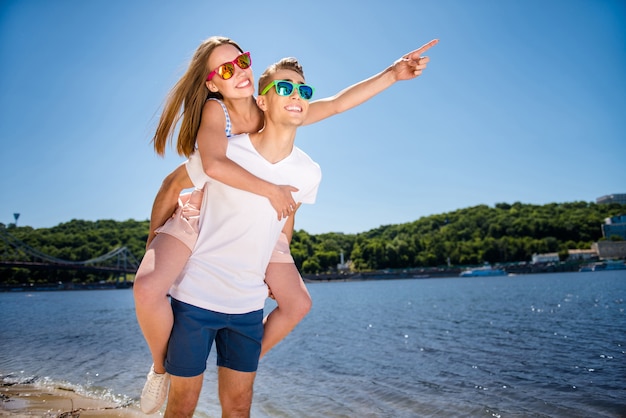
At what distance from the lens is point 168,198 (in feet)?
7.34

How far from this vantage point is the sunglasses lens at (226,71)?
216cm

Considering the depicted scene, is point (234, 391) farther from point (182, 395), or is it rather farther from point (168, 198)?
point (168, 198)

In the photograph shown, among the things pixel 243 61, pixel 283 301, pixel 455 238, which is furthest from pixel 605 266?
pixel 243 61

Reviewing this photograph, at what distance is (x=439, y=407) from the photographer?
19.8 feet

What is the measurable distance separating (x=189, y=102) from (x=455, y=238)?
11581cm

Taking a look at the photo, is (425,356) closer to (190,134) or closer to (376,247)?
(190,134)

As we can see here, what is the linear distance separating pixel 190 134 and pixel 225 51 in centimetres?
43

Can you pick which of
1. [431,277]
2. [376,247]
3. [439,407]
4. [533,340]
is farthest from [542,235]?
[439,407]

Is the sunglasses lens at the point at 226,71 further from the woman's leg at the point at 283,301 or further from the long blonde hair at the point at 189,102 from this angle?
the woman's leg at the point at 283,301

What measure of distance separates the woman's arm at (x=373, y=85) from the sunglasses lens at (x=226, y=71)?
55 cm

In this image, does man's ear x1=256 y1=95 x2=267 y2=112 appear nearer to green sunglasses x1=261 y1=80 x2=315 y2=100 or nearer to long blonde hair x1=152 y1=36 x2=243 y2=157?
green sunglasses x1=261 y1=80 x2=315 y2=100

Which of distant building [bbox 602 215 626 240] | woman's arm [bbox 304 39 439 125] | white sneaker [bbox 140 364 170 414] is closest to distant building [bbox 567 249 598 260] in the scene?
distant building [bbox 602 215 626 240]

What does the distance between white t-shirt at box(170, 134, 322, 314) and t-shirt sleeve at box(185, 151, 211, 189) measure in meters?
0.03

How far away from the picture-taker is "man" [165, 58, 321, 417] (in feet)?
6.45
